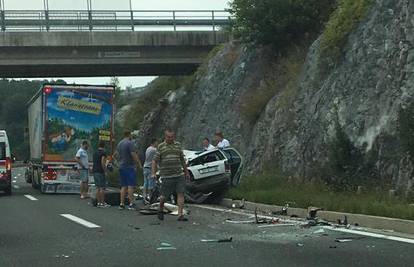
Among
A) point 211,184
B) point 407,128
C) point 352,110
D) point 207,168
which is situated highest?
point 352,110

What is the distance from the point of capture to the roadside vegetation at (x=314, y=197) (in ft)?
38.3

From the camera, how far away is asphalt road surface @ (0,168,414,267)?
827cm

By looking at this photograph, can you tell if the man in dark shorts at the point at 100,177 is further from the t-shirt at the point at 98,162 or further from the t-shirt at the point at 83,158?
the t-shirt at the point at 83,158

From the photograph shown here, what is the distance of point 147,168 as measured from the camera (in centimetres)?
1791

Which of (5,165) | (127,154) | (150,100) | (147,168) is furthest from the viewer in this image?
(150,100)

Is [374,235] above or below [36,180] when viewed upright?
below

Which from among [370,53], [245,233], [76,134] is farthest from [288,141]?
[245,233]

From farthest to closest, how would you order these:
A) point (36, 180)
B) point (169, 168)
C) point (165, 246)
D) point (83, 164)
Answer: point (36, 180), point (83, 164), point (169, 168), point (165, 246)

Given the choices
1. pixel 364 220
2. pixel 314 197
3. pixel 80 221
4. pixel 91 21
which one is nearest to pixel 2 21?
pixel 91 21

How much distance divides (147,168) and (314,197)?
5329mm

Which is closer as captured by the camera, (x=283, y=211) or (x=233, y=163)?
(x=283, y=211)

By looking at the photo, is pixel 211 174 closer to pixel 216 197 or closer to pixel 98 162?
pixel 216 197

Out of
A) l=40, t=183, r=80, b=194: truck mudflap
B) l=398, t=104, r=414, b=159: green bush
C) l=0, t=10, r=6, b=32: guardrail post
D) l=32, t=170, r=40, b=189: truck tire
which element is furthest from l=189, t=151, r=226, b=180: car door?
l=0, t=10, r=6, b=32: guardrail post

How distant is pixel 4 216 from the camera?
1483cm
